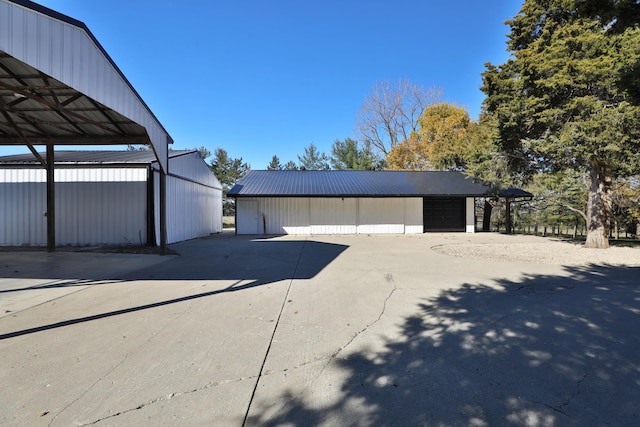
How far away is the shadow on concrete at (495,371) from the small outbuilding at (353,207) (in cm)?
1519

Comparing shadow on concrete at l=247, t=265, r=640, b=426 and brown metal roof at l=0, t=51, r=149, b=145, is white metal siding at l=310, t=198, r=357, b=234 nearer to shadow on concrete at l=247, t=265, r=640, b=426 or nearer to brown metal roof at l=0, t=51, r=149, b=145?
brown metal roof at l=0, t=51, r=149, b=145

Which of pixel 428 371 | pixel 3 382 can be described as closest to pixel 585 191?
pixel 428 371

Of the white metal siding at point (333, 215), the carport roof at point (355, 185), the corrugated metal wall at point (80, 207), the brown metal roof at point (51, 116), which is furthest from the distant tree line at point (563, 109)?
the corrugated metal wall at point (80, 207)

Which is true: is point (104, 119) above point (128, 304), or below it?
above

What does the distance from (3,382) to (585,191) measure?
25043 millimetres

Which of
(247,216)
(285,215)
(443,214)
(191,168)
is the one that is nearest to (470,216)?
(443,214)

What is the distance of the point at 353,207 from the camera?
20.5m

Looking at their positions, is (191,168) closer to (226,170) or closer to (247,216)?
(247,216)

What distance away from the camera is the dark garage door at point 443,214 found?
2174 cm

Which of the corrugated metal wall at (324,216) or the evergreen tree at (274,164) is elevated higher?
the evergreen tree at (274,164)

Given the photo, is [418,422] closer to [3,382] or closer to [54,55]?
[3,382]

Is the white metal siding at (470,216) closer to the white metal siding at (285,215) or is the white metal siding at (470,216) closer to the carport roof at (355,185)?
the carport roof at (355,185)

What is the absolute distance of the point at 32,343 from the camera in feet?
11.5

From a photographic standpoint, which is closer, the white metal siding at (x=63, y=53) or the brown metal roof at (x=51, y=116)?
the white metal siding at (x=63, y=53)
